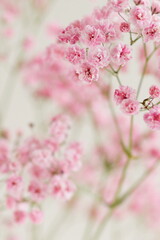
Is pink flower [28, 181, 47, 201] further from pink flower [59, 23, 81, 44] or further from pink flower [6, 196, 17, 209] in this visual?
pink flower [59, 23, 81, 44]

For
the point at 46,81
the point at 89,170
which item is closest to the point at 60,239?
the point at 89,170

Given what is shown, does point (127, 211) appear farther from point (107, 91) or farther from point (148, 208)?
point (107, 91)

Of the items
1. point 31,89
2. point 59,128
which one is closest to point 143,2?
point 59,128

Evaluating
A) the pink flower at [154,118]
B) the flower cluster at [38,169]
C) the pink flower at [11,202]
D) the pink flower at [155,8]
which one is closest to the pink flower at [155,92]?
the pink flower at [154,118]

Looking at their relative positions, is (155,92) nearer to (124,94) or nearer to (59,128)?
(124,94)

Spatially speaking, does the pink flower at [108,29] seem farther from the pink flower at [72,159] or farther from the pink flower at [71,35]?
the pink flower at [72,159]
